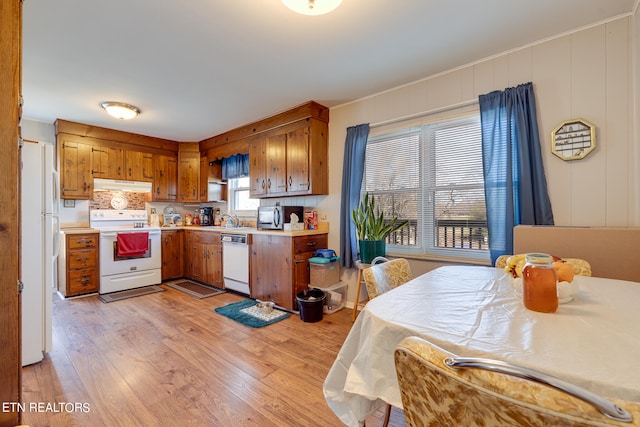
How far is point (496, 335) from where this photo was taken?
84 cm

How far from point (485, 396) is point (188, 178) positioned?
5447 mm

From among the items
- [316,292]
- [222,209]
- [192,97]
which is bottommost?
[316,292]

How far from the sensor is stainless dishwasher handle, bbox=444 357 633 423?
398 millimetres

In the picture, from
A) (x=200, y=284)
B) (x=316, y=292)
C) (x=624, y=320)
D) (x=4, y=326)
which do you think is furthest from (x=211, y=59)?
(x=200, y=284)

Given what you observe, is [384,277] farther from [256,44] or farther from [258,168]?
[258,168]

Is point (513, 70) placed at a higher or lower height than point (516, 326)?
higher

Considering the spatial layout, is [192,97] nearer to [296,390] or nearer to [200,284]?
[200,284]

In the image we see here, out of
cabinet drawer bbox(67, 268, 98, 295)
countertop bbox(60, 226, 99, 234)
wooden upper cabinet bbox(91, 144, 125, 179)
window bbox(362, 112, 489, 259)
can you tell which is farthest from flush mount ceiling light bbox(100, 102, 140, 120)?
window bbox(362, 112, 489, 259)

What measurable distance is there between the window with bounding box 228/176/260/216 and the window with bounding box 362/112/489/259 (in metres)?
2.34

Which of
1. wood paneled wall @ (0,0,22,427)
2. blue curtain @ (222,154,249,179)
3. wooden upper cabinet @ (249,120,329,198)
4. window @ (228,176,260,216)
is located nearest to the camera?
wood paneled wall @ (0,0,22,427)

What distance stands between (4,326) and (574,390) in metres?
1.49

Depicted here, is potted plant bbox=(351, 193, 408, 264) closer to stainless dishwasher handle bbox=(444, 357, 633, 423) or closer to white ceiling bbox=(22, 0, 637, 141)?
white ceiling bbox=(22, 0, 637, 141)

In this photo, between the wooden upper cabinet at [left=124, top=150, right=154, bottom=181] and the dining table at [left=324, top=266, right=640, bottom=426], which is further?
the wooden upper cabinet at [left=124, top=150, right=154, bottom=181]

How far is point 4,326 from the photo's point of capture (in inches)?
34.6
